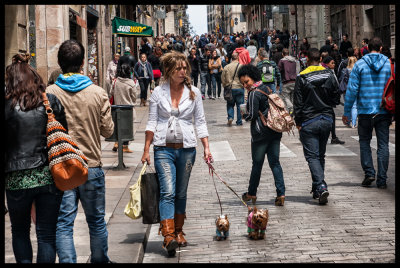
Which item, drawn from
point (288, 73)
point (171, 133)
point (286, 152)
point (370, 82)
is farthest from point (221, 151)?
point (171, 133)

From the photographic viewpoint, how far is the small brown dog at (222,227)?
6.58 meters

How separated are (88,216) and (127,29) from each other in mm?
17920

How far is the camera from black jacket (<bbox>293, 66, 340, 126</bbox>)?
8531 millimetres

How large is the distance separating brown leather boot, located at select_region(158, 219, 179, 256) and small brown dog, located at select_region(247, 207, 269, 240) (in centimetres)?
82

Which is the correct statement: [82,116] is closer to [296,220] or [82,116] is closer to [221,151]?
[296,220]

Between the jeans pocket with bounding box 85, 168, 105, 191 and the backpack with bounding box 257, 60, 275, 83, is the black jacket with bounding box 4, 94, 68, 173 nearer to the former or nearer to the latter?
the jeans pocket with bounding box 85, 168, 105, 191

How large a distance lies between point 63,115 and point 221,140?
1035 centimetres

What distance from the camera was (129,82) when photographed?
12.9m

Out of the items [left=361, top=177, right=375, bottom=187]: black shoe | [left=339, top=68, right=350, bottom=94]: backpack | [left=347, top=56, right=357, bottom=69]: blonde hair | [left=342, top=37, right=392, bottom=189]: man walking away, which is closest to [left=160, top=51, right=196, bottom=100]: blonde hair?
[left=342, top=37, right=392, bottom=189]: man walking away

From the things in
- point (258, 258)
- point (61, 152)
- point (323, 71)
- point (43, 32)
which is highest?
point (43, 32)

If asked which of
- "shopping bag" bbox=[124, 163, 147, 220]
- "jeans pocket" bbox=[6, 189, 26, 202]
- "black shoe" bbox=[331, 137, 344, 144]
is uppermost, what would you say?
"jeans pocket" bbox=[6, 189, 26, 202]

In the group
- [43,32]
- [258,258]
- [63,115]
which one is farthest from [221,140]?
[63,115]

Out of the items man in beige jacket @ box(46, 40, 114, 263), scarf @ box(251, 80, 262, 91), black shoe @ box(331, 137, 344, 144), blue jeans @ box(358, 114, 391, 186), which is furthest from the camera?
black shoe @ box(331, 137, 344, 144)
